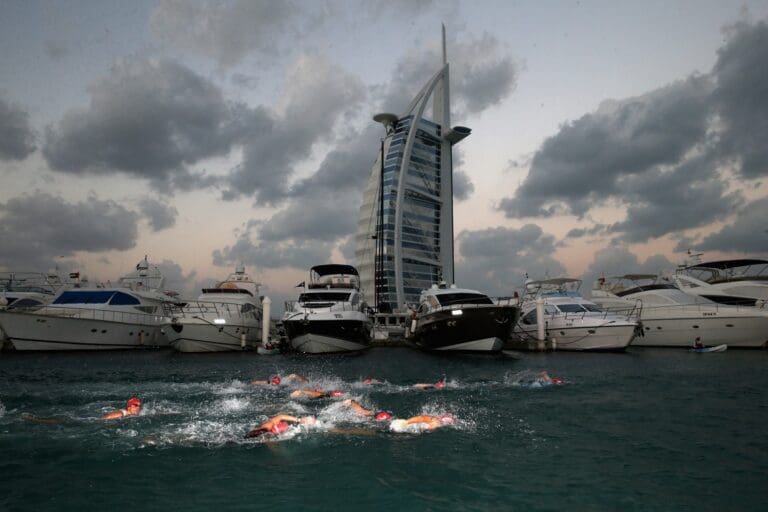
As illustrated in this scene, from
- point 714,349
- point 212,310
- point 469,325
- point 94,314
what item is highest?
point 212,310

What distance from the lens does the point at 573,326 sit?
38.7 meters

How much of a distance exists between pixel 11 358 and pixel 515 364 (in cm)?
3506

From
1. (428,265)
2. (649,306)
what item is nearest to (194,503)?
(649,306)

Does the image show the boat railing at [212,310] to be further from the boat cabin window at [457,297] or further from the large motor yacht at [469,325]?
the boat cabin window at [457,297]

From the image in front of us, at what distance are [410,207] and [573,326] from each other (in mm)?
48680

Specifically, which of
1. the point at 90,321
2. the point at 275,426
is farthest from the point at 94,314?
the point at 275,426

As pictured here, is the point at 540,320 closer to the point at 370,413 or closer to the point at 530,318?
the point at 530,318

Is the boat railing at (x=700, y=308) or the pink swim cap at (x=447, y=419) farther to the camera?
the boat railing at (x=700, y=308)

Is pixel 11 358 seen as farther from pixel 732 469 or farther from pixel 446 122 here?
pixel 446 122

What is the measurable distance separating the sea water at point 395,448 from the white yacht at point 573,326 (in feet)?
49.1

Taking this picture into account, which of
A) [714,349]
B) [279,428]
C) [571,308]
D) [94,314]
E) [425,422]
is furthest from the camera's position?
[571,308]

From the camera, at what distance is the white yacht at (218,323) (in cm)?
3903

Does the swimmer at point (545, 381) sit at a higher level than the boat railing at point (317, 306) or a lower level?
lower

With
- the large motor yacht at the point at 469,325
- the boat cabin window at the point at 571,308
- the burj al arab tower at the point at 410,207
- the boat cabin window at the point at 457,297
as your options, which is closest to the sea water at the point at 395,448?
the large motor yacht at the point at 469,325
